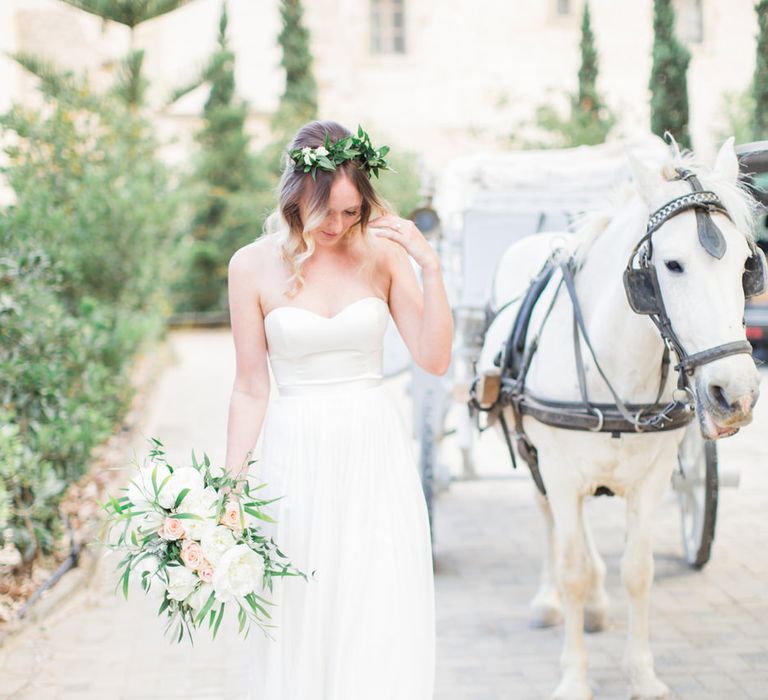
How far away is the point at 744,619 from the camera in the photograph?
15.9 feet

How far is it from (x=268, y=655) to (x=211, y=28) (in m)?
25.8

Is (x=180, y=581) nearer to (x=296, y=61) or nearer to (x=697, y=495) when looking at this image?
(x=697, y=495)

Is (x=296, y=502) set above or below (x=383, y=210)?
below

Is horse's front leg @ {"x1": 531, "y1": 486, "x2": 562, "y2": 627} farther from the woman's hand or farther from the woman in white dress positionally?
the woman's hand

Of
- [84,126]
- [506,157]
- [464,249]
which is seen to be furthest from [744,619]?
[84,126]

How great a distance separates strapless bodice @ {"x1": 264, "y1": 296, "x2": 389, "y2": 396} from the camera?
2846mm

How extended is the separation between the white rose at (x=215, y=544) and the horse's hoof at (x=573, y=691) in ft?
6.31

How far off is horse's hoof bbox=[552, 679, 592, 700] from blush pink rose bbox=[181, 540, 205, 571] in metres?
1.97

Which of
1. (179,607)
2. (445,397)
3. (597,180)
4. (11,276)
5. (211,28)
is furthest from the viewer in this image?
(211,28)

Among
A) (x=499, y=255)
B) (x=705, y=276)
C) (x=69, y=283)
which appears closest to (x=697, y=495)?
(x=499, y=255)

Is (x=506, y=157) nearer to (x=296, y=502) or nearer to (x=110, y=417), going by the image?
(x=110, y=417)

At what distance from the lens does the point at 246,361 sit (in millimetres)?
2928

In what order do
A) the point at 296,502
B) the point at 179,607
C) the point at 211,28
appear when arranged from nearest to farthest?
1. the point at 179,607
2. the point at 296,502
3. the point at 211,28

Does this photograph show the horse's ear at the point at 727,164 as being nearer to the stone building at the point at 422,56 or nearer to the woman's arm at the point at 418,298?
the woman's arm at the point at 418,298
